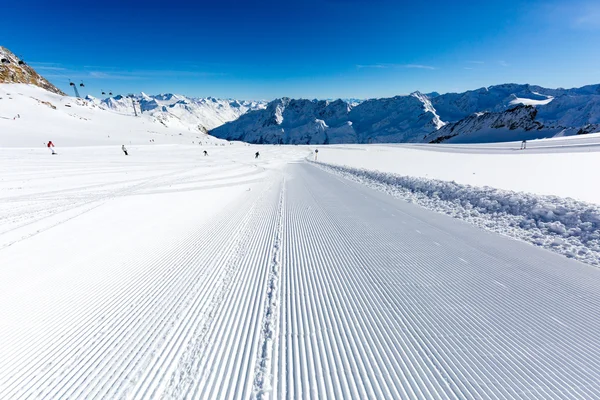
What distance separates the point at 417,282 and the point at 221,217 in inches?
245

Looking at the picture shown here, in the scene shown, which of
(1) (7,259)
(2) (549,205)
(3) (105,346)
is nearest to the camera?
(3) (105,346)

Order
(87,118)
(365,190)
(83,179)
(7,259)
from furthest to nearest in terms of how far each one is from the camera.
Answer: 1. (87,118)
2. (83,179)
3. (365,190)
4. (7,259)

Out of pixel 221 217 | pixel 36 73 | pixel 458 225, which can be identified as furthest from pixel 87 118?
pixel 36 73

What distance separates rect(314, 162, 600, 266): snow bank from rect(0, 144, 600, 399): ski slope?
2.11ft

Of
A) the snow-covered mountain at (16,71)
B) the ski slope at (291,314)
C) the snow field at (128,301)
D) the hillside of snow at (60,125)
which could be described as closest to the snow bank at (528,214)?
the ski slope at (291,314)

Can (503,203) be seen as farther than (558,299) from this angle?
Yes

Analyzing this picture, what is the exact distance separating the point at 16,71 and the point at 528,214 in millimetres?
181598

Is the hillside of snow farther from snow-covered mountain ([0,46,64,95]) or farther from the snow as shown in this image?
the snow

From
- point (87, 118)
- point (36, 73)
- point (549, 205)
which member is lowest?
point (549, 205)

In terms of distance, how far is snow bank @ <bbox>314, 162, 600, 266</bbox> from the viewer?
5.94 metres

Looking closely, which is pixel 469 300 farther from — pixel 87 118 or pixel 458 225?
pixel 87 118

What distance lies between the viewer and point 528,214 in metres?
7.62

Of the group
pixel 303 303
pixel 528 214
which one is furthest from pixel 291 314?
pixel 528 214

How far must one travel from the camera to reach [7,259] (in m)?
5.36
